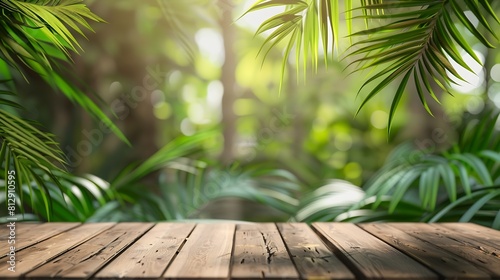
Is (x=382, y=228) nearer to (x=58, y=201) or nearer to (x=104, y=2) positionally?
(x=58, y=201)

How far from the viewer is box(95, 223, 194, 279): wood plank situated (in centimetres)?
82

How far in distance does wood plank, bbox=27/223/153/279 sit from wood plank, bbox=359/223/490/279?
1.72ft

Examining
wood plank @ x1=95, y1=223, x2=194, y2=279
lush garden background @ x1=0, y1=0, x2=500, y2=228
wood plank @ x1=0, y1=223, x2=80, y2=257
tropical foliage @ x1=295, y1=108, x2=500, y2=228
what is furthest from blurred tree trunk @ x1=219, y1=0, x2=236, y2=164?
wood plank @ x1=95, y1=223, x2=194, y2=279

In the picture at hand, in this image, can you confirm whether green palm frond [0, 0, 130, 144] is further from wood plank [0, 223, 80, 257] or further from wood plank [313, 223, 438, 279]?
wood plank [313, 223, 438, 279]

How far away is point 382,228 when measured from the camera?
1.36m

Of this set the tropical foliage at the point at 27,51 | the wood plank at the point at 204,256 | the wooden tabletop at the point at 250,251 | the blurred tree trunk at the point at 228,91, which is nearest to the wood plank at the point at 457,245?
the wooden tabletop at the point at 250,251

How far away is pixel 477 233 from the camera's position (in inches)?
50.6

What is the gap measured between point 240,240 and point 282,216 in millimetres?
899

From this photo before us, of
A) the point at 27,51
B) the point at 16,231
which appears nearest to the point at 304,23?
the point at 27,51

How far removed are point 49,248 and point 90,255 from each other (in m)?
0.14

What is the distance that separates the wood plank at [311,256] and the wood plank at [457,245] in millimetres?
224

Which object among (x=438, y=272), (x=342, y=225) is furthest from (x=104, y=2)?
(x=438, y=272)

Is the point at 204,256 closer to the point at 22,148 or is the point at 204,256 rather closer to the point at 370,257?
the point at 370,257

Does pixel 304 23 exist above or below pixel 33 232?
above
